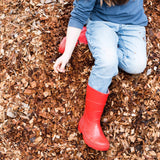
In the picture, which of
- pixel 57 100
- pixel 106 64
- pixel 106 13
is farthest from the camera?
pixel 57 100

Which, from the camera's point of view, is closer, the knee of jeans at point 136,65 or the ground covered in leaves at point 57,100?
the knee of jeans at point 136,65

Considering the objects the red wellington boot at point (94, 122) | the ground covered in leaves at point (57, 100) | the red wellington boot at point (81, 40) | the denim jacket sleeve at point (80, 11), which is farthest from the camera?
the red wellington boot at point (81, 40)

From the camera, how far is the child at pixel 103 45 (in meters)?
2.02

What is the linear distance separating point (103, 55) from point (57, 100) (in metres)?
0.81

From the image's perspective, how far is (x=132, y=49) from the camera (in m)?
2.19

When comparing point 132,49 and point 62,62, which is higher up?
point 132,49

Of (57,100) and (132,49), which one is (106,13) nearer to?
(132,49)

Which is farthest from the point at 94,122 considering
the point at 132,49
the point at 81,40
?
the point at 81,40

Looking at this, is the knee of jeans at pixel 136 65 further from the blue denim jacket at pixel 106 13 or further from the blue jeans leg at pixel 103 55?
the blue denim jacket at pixel 106 13

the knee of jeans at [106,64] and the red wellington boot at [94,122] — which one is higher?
the knee of jeans at [106,64]

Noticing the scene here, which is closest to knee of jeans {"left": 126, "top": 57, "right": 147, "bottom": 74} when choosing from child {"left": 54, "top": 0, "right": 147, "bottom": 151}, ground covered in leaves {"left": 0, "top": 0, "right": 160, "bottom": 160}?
child {"left": 54, "top": 0, "right": 147, "bottom": 151}

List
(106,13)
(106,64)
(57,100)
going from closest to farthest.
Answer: (106,64) < (106,13) < (57,100)

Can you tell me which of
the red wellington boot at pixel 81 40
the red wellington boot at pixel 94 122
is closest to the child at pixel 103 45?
the red wellington boot at pixel 94 122

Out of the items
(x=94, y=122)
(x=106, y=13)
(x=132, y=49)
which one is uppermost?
(x=106, y=13)
